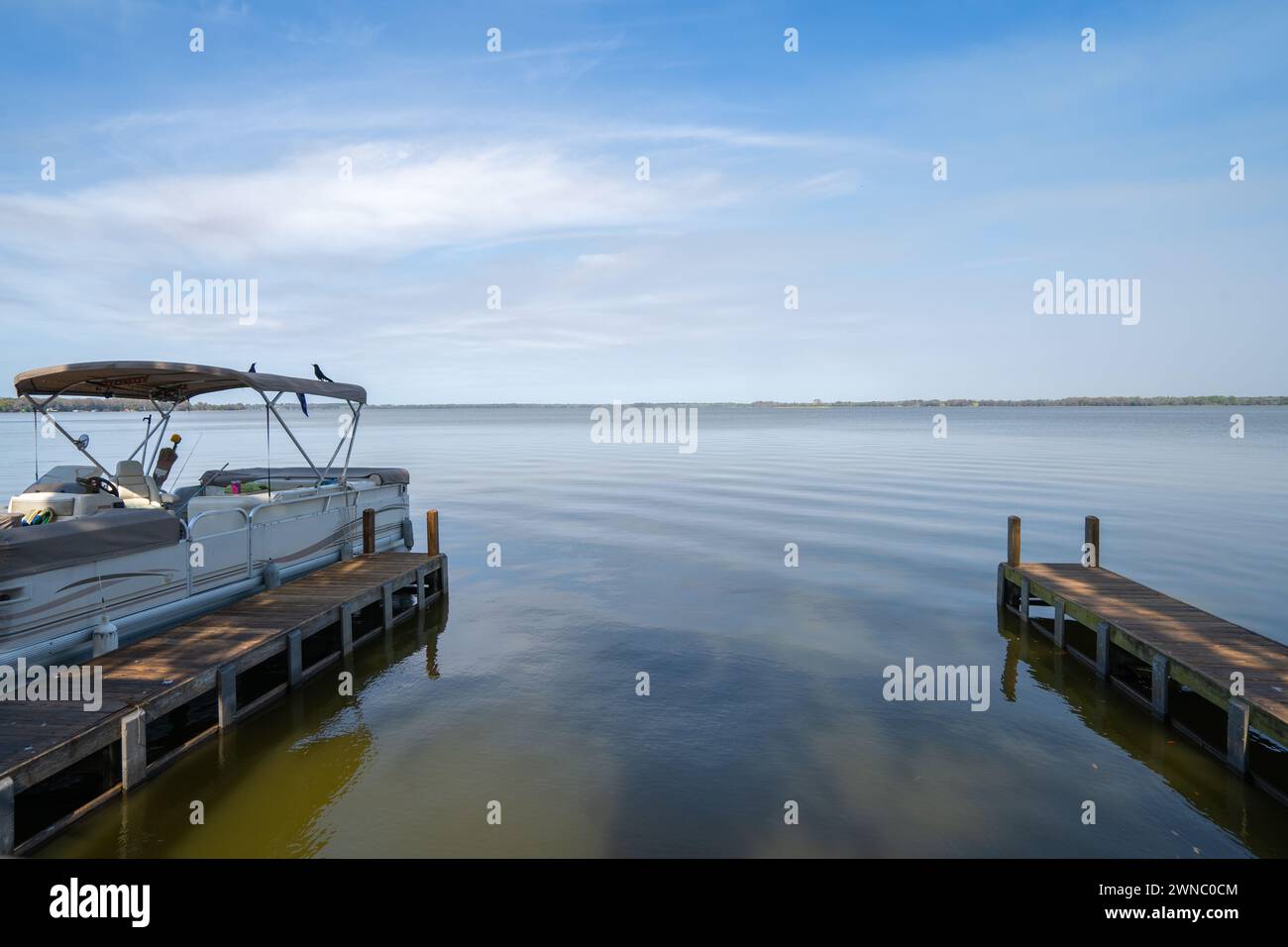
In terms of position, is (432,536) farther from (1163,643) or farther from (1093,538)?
(1093,538)

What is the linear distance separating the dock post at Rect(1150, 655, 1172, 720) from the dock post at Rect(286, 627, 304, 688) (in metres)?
10.1

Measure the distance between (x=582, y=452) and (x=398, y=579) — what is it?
1492 inches

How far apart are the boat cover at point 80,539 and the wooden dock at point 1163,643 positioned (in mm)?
11783

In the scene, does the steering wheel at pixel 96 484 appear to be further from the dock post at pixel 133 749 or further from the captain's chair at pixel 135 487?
the dock post at pixel 133 749

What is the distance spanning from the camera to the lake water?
6.45m

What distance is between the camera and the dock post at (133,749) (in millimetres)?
6617

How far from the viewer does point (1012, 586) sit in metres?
13.0

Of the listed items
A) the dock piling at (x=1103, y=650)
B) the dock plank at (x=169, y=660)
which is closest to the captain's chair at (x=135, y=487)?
the dock plank at (x=169, y=660)

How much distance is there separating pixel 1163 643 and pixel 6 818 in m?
11.1

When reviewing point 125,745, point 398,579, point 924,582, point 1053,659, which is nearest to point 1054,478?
point 924,582

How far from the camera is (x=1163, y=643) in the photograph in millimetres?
8727

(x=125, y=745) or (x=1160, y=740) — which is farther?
(x=1160, y=740)

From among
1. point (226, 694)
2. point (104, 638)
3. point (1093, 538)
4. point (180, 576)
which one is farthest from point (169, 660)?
point (1093, 538)
